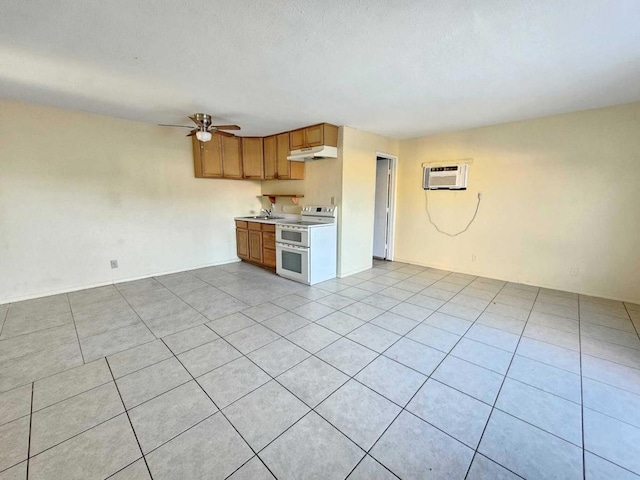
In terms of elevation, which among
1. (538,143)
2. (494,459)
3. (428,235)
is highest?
(538,143)

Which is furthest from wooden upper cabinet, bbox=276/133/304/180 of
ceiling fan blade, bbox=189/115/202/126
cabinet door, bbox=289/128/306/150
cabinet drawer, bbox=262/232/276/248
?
ceiling fan blade, bbox=189/115/202/126

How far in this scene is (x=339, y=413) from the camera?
1.63m

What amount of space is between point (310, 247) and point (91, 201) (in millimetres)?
3077

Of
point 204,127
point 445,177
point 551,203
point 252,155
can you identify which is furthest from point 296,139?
point 551,203

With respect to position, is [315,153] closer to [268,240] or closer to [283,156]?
[283,156]

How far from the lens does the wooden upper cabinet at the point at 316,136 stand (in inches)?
152

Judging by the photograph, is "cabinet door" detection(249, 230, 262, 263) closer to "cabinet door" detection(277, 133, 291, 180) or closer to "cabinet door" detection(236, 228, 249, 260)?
"cabinet door" detection(236, 228, 249, 260)

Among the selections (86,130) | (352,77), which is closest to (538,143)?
(352,77)

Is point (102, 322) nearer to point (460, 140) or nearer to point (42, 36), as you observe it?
point (42, 36)

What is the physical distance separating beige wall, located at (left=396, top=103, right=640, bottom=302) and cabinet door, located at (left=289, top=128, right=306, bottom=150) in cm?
218

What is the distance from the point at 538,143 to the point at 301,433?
448cm

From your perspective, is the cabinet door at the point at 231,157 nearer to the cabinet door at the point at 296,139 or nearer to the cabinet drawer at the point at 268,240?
the cabinet door at the point at 296,139

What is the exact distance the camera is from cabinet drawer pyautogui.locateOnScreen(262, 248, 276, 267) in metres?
4.56

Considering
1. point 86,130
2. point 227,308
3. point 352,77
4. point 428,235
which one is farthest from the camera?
point 428,235
